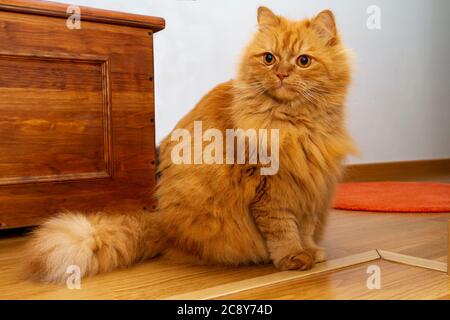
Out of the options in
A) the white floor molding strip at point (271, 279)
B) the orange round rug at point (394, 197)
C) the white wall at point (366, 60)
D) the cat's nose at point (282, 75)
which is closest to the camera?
the white floor molding strip at point (271, 279)

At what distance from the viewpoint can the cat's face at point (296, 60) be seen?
1.23 meters

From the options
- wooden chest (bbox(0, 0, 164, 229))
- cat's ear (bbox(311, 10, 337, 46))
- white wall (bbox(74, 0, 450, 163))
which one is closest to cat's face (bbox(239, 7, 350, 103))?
cat's ear (bbox(311, 10, 337, 46))

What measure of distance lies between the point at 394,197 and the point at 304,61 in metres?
1.48

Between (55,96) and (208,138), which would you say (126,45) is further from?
(208,138)

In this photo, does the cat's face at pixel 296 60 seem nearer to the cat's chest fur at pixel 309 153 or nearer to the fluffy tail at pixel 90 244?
the cat's chest fur at pixel 309 153

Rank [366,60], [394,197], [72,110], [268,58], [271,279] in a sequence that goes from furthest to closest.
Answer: [366,60] < [394,197] < [72,110] < [268,58] < [271,279]

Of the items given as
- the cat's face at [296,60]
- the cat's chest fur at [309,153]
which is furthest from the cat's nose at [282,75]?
the cat's chest fur at [309,153]

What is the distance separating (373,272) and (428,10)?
3131mm

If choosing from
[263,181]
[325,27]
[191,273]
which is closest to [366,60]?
[325,27]

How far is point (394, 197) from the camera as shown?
2500mm

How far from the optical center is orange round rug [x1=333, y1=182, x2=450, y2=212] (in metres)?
2.22

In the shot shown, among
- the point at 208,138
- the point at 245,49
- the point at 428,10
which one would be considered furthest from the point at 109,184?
the point at 428,10

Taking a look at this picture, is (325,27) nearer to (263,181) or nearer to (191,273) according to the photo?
(263,181)

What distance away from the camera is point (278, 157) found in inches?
48.5
